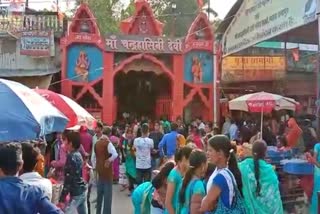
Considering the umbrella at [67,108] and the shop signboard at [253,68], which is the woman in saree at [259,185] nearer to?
the umbrella at [67,108]

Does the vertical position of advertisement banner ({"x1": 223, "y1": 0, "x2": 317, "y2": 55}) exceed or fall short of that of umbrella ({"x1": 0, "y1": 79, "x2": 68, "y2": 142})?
it exceeds it

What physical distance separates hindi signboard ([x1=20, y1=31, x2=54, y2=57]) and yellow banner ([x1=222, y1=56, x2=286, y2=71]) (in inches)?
278

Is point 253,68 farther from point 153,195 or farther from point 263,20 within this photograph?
point 153,195

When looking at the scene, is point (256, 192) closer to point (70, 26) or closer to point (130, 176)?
point (130, 176)

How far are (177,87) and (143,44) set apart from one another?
2.18 metres

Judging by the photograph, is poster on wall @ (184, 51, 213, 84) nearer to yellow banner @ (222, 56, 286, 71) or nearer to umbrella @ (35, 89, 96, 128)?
yellow banner @ (222, 56, 286, 71)

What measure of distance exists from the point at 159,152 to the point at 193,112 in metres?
11.5

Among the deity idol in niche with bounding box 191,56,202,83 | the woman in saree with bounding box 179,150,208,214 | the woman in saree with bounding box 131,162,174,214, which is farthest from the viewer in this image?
the deity idol in niche with bounding box 191,56,202,83

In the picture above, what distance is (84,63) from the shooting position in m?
22.6

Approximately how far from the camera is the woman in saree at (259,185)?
6.71m

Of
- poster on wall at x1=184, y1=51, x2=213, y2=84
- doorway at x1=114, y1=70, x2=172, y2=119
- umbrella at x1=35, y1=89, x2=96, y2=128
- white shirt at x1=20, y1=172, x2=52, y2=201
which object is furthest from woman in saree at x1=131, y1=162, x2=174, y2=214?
doorway at x1=114, y1=70, x2=172, y2=119

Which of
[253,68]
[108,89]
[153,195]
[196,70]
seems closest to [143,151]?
[153,195]

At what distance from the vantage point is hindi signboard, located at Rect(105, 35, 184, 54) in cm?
2258

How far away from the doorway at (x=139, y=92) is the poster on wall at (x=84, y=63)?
2.80 meters
